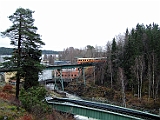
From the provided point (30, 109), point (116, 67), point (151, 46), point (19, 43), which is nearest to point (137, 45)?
point (151, 46)

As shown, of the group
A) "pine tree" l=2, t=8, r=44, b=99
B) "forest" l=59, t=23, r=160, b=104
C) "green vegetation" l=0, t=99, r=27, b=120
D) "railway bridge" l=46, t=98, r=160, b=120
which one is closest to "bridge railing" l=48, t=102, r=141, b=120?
"railway bridge" l=46, t=98, r=160, b=120

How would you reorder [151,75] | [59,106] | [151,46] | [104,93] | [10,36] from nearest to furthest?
[10,36] → [59,106] → [151,75] → [151,46] → [104,93]

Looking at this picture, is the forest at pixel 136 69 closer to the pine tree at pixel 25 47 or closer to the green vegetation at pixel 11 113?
the pine tree at pixel 25 47

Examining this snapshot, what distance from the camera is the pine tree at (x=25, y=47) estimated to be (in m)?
19.9

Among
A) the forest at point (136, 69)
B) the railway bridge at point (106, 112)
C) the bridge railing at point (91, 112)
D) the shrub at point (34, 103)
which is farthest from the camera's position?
the forest at point (136, 69)

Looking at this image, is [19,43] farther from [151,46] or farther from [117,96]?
[151,46]

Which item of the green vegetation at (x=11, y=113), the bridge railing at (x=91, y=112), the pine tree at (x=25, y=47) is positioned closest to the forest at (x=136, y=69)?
the bridge railing at (x=91, y=112)

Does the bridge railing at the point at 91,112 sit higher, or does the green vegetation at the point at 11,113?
the green vegetation at the point at 11,113

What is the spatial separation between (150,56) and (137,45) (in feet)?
18.8

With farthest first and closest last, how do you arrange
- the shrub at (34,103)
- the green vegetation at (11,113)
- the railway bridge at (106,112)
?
1. the railway bridge at (106,112)
2. the shrub at (34,103)
3. the green vegetation at (11,113)

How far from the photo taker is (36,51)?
21.4m

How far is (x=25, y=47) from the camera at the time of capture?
68.3 ft

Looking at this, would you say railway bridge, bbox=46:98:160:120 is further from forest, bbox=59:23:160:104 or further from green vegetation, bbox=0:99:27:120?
forest, bbox=59:23:160:104

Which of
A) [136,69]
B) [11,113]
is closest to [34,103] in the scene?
[11,113]
